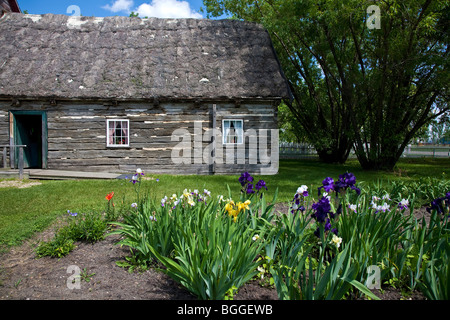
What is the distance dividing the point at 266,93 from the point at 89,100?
6.90 meters

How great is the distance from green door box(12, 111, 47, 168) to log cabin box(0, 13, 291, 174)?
0.06m

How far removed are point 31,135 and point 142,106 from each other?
19.8 feet

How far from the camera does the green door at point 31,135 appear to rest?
12.8m

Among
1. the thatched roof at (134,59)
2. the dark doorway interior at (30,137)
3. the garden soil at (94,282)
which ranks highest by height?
the thatched roof at (134,59)

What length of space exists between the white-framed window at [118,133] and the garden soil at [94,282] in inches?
366

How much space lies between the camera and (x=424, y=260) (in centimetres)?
323

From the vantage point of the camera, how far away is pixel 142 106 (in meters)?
13.0

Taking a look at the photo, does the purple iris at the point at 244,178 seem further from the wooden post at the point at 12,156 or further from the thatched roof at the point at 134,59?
the wooden post at the point at 12,156

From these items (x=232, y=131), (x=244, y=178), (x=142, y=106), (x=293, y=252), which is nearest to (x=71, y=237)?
(x=244, y=178)

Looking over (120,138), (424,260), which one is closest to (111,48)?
(120,138)

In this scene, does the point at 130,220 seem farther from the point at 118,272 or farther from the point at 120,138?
the point at 120,138
